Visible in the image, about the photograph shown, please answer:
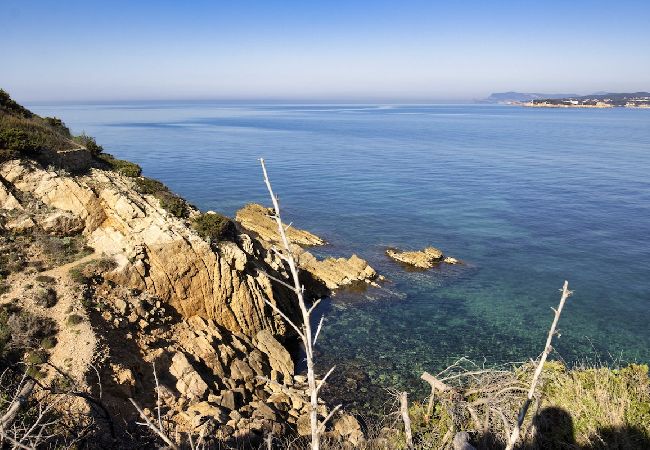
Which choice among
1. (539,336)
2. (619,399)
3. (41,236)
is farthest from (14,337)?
(539,336)

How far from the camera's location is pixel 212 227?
68.7ft

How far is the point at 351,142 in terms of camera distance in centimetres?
9969

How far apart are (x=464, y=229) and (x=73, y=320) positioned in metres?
34.5

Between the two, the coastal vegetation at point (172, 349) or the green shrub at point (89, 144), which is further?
the green shrub at point (89, 144)

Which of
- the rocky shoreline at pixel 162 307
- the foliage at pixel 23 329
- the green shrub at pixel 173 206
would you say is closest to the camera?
the foliage at pixel 23 329

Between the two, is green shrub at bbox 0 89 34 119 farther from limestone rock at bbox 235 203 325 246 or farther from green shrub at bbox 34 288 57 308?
limestone rock at bbox 235 203 325 246

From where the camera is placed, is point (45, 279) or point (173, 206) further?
point (173, 206)

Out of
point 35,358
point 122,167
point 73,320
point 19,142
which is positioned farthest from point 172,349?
point 19,142

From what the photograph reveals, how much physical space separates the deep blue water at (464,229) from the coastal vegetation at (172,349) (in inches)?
145

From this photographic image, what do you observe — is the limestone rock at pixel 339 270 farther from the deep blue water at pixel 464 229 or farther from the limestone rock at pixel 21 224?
the limestone rock at pixel 21 224

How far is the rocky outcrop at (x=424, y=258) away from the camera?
3234 cm

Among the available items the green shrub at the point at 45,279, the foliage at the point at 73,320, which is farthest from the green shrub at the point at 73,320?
the green shrub at the point at 45,279

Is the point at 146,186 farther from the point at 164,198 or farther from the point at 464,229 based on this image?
the point at 464,229

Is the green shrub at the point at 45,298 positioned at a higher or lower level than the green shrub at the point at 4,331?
higher
